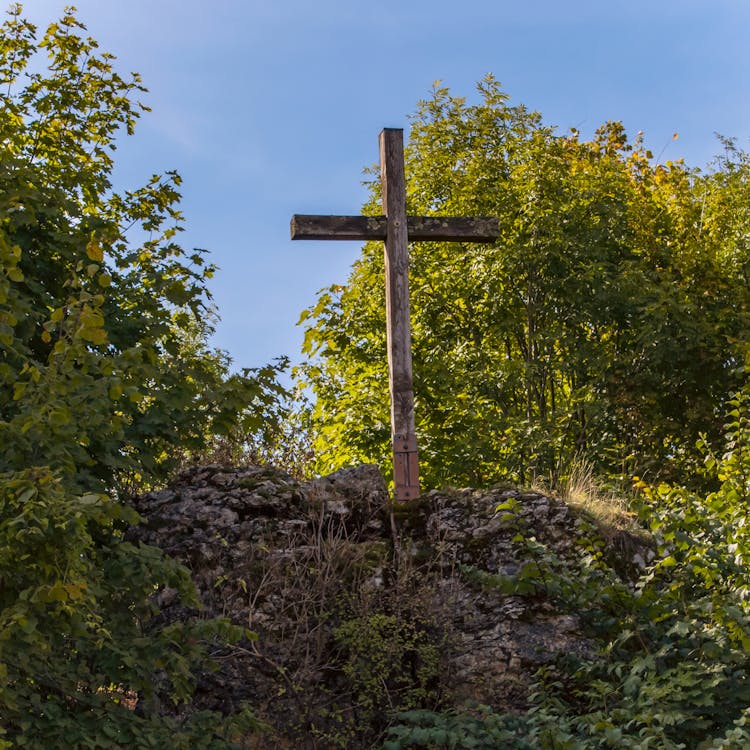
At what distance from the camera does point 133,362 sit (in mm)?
6000

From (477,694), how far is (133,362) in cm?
371

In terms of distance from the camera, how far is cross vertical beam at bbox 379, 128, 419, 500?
384 inches

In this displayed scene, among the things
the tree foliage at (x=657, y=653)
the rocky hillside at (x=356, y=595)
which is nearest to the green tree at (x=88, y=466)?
the rocky hillside at (x=356, y=595)

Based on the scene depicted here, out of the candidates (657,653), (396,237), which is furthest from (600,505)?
(396,237)

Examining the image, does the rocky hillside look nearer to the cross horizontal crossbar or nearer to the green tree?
the green tree

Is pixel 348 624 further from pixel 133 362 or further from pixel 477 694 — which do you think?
pixel 133 362

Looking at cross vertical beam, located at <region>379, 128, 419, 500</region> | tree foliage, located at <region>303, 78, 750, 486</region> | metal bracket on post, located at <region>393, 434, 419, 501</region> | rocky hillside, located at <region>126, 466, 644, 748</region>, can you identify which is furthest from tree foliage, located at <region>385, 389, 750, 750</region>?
tree foliage, located at <region>303, 78, 750, 486</region>

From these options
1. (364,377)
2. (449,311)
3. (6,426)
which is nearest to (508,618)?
(6,426)

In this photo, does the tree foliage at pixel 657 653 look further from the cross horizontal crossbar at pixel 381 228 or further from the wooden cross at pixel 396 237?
the cross horizontal crossbar at pixel 381 228

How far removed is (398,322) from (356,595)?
10.1 ft

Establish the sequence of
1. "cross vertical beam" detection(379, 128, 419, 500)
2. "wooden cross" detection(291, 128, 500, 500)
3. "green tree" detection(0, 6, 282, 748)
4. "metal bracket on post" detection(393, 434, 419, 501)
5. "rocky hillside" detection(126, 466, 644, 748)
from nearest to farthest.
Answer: "green tree" detection(0, 6, 282, 748), "rocky hillside" detection(126, 466, 644, 748), "metal bracket on post" detection(393, 434, 419, 501), "cross vertical beam" detection(379, 128, 419, 500), "wooden cross" detection(291, 128, 500, 500)

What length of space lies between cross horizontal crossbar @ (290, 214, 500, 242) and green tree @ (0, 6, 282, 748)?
3.64 ft

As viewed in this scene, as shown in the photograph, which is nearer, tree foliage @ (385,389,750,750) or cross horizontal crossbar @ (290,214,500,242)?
tree foliage @ (385,389,750,750)

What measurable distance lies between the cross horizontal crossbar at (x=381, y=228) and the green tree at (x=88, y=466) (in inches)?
43.7
